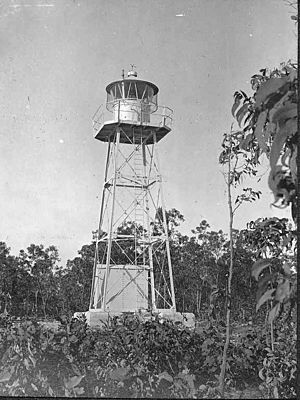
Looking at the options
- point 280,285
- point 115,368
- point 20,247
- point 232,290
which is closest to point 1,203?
point 20,247

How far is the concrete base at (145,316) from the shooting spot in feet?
8.81

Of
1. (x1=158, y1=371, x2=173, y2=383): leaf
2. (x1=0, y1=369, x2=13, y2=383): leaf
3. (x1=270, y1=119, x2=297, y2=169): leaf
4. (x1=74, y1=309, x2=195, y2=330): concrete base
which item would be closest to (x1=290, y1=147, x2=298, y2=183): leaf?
(x1=270, y1=119, x2=297, y2=169): leaf

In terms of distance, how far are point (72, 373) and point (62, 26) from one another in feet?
5.74

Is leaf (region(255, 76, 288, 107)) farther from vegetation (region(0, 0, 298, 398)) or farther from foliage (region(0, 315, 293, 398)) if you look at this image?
foliage (region(0, 315, 293, 398))

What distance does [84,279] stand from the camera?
3088 mm

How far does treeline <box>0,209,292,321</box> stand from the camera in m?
2.73

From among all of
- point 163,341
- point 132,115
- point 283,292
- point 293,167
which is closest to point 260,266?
point 283,292

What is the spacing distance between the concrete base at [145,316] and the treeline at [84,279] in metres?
0.08

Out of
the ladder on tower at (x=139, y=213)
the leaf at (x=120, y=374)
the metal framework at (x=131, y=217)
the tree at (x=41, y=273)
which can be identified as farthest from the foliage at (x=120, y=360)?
the ladder on tower at (x=139, y=213)

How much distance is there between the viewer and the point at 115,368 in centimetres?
237

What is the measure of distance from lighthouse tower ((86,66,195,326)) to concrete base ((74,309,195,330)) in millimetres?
18

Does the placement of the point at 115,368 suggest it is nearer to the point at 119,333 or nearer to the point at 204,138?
the point at 119,333

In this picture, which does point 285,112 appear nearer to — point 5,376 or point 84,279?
point 5,376

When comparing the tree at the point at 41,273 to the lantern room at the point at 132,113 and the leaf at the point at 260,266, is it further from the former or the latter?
the leaf at the point at 260,266
